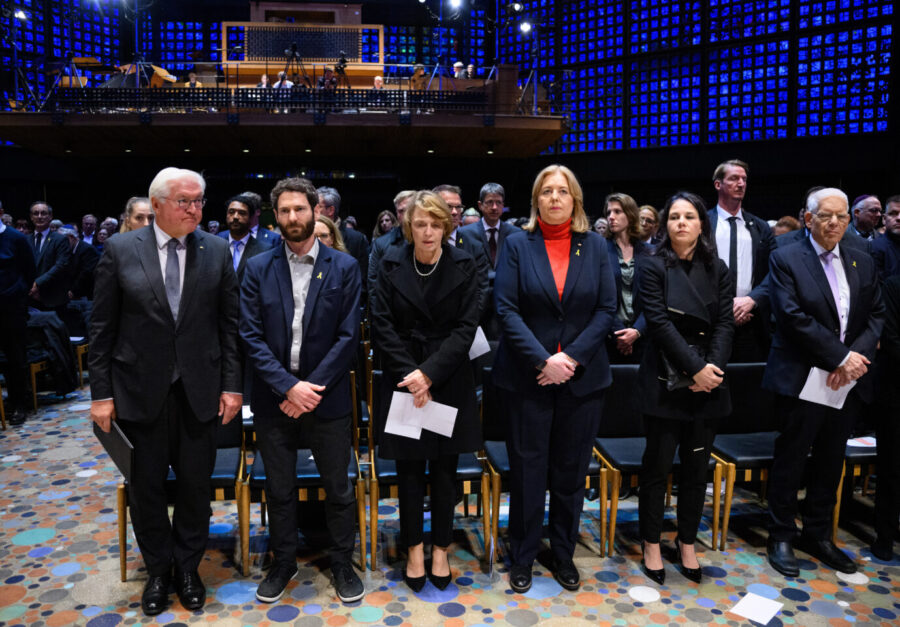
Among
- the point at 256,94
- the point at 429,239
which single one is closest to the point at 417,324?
the point at 429,239

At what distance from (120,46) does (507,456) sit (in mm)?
14665

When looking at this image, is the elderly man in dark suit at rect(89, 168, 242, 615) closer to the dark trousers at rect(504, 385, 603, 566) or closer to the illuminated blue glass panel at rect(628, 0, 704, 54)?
the dark trousers at rect(504, 385, 603, 566)

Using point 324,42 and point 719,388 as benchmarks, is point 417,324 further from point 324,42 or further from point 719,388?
point 324,42

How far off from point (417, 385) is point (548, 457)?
63 centimetres

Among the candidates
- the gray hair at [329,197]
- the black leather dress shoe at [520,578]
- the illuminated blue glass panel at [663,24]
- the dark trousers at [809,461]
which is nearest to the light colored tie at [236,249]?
the gray hair at [329,197]

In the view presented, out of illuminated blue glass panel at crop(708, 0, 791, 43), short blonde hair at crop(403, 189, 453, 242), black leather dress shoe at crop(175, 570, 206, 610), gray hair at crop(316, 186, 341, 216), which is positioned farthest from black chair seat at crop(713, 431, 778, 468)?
illuminated blue glass panel at crop(708, 0, 791, 43)

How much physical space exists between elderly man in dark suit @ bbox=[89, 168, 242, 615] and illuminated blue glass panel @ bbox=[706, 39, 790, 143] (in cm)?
1056

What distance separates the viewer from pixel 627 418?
126 inches

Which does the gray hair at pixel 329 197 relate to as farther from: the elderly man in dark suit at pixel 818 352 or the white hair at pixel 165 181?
the elderly man in dark suit at pixel 818 352

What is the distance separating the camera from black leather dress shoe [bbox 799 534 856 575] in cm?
273

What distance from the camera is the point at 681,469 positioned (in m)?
2.69

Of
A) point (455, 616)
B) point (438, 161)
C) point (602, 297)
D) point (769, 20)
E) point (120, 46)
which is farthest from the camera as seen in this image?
point (120, 46)

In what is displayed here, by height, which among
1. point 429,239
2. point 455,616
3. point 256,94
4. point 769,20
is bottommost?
point 455,616

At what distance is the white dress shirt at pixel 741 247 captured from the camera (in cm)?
337
